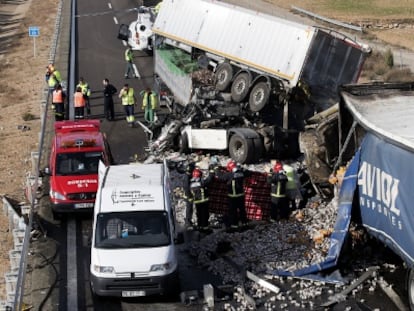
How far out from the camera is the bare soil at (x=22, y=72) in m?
23.7

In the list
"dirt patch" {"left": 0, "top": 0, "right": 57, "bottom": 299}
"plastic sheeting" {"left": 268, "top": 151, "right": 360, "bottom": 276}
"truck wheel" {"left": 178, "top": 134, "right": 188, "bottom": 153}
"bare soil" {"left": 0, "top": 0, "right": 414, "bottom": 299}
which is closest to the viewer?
"plastic sheeting" {"left": 268, "top": 151, "right": 360, "bottom": 276}

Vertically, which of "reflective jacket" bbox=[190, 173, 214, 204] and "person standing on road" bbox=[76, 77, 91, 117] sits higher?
"reflective jacket" bbox=[190, 173, 214, 204]

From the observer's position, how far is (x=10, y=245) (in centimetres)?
1911

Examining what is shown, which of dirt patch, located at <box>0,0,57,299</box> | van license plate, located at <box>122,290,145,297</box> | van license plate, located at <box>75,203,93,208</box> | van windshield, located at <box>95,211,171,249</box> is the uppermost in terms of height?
van windshield, located at <box>95,211,171,249</box>

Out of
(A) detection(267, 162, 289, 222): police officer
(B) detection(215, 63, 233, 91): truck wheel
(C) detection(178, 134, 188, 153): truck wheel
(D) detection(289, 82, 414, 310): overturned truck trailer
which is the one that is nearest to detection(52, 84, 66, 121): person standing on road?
(B) detection(215, 63, 233, 91): truck wheel

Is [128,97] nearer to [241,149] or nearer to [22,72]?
[241,149]

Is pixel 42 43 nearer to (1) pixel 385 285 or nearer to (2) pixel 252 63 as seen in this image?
(2) pixel 252 63

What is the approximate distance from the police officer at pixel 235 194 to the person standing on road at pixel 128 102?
8875 mm

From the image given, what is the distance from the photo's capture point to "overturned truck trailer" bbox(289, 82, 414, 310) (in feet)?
43.1

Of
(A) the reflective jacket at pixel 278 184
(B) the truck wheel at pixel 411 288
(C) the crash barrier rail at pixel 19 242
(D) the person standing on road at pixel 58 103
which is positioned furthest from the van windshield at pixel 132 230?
(D) the person standing on road at pixel 58 103

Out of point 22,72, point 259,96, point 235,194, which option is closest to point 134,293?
point 235,194

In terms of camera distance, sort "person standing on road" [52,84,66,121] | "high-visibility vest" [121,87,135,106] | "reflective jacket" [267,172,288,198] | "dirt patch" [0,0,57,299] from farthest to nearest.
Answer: "person standing on road" [52,84,66,121], "high-visibility vest" [121,87,135,106], "dirt patch" [0,0,57,299], "reflective jacket" [267,172,288,198]

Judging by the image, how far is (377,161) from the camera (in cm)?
1405

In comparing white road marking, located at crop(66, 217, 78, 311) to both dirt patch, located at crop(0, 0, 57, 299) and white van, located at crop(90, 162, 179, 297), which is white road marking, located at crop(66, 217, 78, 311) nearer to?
white van, located at crop(90, 162, 179, 297)
